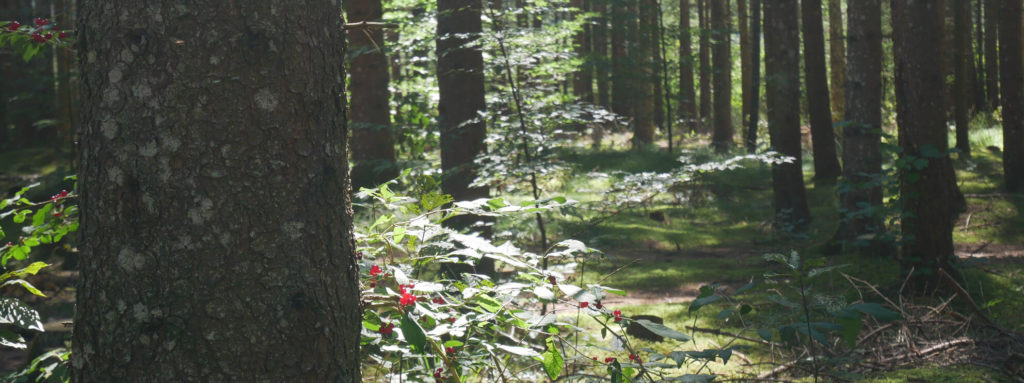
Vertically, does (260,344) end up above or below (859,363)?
above

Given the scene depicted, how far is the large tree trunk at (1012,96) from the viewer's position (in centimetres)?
962

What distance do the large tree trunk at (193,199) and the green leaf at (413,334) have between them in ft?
0.65

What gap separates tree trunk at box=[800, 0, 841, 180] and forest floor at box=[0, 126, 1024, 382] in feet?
1.52

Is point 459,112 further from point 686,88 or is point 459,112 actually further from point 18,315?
point 686,88

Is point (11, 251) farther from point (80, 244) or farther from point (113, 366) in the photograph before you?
point (113, 366)

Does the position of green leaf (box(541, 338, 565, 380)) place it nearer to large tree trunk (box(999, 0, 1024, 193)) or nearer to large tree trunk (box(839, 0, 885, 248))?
large tree trunk (box(839, 0, 885, 248))

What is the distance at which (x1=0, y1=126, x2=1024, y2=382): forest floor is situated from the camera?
4.46 m

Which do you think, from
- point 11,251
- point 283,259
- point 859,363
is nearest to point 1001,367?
point 859,363

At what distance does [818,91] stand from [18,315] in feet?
39.2

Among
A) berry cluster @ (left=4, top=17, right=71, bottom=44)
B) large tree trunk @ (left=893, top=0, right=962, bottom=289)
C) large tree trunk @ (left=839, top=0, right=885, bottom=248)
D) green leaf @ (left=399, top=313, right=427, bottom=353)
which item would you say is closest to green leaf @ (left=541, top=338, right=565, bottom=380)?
green leaf @ (left=399, top=313, right=427, bottom=353)

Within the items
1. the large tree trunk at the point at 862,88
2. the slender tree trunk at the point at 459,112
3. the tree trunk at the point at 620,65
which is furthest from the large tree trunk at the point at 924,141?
the tree trunk at the point at 620,65

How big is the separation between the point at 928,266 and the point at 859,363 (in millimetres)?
1961

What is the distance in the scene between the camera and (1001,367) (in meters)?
3.11

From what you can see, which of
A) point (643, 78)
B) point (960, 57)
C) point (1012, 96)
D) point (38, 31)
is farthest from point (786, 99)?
point (38, 31)
